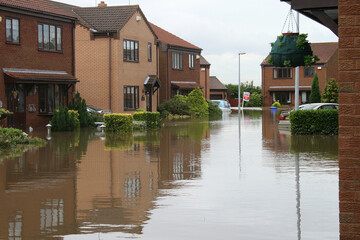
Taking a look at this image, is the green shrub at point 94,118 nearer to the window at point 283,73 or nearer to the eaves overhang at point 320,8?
the eaves overhang at point 320,8

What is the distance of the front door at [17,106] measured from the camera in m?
29.9

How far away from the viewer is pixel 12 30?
99.4ft

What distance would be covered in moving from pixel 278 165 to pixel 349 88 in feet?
34.4

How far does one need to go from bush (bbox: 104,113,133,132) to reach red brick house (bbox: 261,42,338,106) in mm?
50524

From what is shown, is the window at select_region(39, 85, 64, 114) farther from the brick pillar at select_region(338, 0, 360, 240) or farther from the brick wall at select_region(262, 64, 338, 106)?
the brick wall at select_region(262, 64, 338, 106)

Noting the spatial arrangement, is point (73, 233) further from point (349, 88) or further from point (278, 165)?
point (278, 165)

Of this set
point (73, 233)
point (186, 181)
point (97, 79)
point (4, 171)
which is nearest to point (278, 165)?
point (186, 181)

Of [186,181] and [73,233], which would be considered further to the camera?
[186,181]

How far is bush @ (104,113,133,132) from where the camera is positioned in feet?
96.0

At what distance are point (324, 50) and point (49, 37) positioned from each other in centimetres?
5208

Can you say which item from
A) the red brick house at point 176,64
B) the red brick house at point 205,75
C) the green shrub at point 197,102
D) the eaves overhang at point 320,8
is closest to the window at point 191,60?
the red brick house at point 176,64

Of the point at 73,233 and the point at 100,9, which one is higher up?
the point at 100,9

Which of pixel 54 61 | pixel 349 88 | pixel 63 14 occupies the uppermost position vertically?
pixel 63 14

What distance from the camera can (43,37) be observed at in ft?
107
